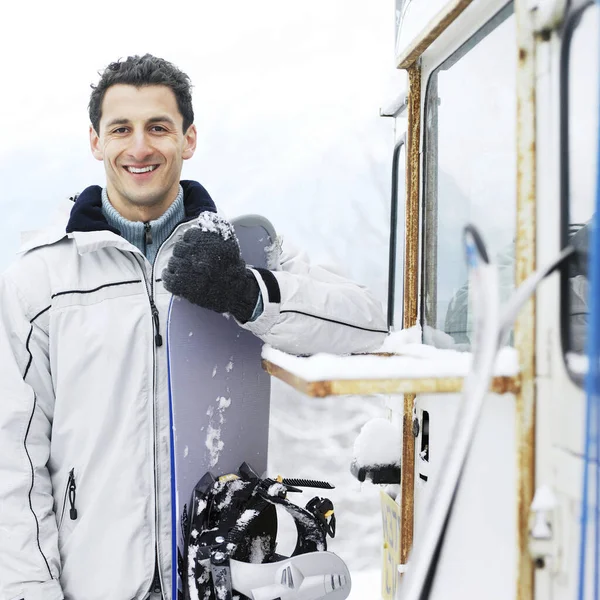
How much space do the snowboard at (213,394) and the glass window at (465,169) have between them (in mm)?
535

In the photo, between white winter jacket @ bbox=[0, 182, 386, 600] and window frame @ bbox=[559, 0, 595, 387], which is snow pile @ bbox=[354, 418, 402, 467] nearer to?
white winter jacket @ bbox=[0, 182, 386, 600]

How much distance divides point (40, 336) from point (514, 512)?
4.35 ft

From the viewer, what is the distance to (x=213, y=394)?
200 centimetres

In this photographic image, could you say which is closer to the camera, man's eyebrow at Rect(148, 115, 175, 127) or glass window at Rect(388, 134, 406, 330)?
man's eyebrow at Rect(148, 115, 175, 127)

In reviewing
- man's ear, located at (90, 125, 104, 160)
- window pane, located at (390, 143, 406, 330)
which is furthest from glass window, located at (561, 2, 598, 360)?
window pane, located at (390, 143, 406, 330)

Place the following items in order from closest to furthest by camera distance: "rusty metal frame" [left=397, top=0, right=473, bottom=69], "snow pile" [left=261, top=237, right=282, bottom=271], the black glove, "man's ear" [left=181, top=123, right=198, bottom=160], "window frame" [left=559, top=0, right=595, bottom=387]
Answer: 1. "window frame" [left=559, top=0, right=595, bottom=387]
2. "rusty metal frame" [left=397, top=0, right=473, bottom=69]
3. the black glove
4. "snow pile" [left=261, top=237, right=282, bottom=271]
5. "man's ear" [left=181, top=123, right=198, bottom=160]

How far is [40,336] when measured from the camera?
1803 mm

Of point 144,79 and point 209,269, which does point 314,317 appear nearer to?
point 209,269

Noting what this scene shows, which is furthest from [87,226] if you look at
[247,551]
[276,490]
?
[247,551]

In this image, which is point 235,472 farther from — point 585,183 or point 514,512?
point 585,183

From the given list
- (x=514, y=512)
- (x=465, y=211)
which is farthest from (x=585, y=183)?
(x=465, y=211)

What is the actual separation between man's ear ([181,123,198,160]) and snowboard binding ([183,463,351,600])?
1.08 m

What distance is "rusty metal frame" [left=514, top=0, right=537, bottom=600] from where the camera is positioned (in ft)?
3.44

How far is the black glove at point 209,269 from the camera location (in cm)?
156
